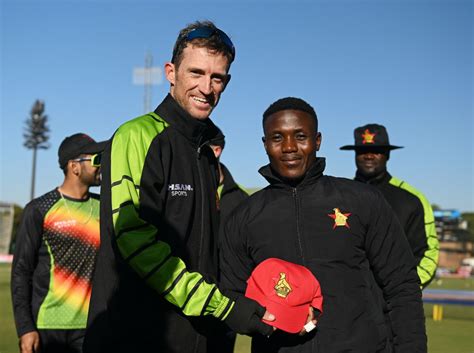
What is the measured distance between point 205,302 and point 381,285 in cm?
111

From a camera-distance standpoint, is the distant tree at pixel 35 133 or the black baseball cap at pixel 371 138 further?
the distant tree at pixel 35 133

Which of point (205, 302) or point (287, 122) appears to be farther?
point (287, 122)

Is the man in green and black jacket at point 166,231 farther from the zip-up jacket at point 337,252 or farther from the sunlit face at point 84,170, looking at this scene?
the sunlit face at point 84,170

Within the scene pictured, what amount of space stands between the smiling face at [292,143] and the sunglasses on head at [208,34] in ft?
1.52

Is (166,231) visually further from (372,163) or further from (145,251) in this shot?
(372,163)

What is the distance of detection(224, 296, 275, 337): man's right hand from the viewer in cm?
326

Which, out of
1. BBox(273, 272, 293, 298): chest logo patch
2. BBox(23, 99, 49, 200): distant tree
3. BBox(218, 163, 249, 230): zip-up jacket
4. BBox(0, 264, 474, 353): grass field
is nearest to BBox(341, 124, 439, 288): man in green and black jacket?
BBox(218, 163, 249, 230): zip-up jacket

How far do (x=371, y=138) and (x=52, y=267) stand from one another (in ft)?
11.4

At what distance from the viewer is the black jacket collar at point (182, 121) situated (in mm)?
3572

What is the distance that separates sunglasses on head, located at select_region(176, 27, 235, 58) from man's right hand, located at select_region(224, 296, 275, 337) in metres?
1.31

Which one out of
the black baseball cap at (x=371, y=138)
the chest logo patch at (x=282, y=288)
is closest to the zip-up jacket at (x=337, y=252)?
the chest logo patch at (x=282, y=288)

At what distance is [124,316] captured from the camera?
10.9 ft

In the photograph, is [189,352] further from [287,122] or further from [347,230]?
[287,122]

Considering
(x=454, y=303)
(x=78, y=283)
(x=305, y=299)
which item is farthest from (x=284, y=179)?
(x=454, y=303)
